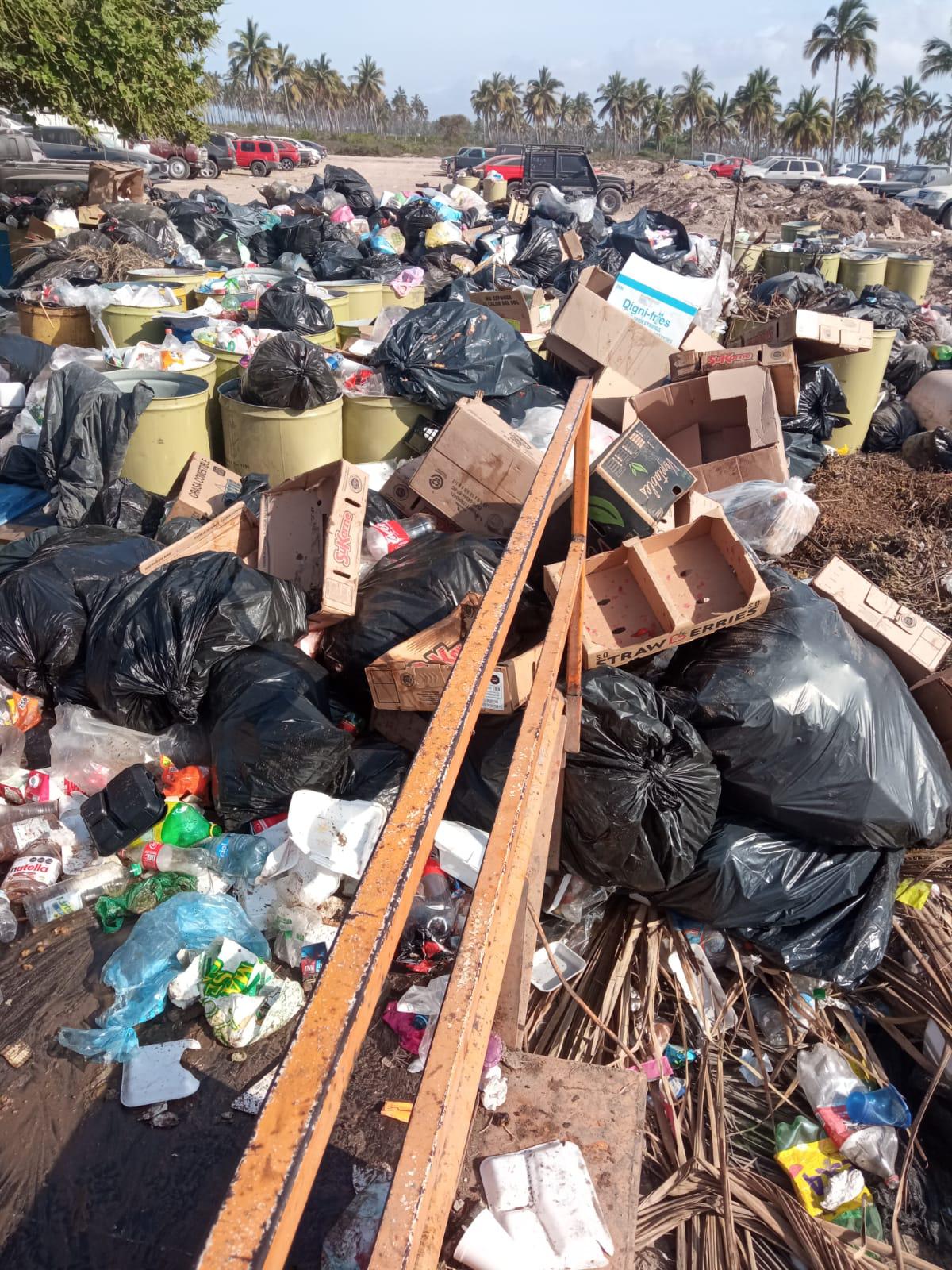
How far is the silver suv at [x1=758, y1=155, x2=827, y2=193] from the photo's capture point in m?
22.4

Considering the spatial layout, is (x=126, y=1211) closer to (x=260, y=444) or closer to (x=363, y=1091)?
(x=363, y=1091)

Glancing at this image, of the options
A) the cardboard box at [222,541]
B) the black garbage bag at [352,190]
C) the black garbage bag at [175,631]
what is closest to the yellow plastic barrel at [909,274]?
the black garbage bag at [352,190]

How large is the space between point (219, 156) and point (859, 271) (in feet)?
70.6

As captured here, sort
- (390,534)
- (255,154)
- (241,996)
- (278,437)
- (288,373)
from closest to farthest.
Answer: (241,996)
(390,534)
(288,373)
(278,437)
(255,154)

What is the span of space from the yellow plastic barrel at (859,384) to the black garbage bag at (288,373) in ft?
10.5

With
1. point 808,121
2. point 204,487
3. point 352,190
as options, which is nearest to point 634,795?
point 204,487

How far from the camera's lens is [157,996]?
2.05 m

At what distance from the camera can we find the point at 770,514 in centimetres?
353

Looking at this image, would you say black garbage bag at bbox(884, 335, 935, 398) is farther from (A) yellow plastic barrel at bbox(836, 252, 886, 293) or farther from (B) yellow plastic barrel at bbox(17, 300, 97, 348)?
(B) yellow plastic barrel at bbox(17, 300, 97, 348)

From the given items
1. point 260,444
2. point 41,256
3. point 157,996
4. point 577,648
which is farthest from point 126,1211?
point 41,256

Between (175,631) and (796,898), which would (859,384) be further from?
(175,631)

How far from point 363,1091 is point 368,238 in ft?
28.0

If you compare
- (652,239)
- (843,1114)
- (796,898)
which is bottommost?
(843,1114)

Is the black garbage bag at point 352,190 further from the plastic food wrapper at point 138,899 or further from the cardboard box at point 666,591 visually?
the plastic food wrapper at point 138,899
